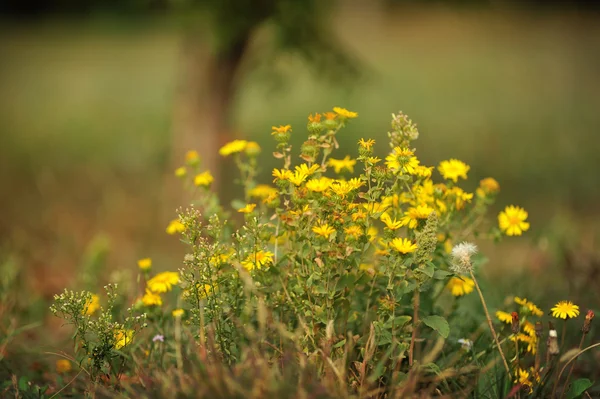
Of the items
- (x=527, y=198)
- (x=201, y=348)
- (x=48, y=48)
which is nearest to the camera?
(x=201, y=348)

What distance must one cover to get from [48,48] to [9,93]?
4.81 meters

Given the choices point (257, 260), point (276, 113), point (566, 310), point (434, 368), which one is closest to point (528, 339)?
point (566, 310)

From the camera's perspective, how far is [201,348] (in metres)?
1.71

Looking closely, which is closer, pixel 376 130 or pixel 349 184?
pixel 349 184

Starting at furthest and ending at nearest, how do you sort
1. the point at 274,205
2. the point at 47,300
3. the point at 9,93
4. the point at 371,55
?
the point at 371,55, the point at 9,93, the point at 47,300, the point at 274,205

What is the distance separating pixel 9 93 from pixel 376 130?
20.6ft

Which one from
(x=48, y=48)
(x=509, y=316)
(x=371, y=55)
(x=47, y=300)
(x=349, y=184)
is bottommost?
(x=48, y=48)

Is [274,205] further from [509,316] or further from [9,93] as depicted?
[9,93]

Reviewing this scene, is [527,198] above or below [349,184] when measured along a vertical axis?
below

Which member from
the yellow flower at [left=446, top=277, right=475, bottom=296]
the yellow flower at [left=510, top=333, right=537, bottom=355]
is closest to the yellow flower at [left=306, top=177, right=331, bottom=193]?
the yellow flower at [left=446, top=277, right=475, bottom=296]

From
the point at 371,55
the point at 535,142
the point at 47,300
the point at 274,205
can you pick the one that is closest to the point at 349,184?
the point at 274,205

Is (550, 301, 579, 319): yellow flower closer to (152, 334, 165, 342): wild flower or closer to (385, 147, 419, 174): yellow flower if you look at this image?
(385, 147, 419, 174): yellow flower

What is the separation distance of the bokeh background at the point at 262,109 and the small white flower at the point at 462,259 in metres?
1.26

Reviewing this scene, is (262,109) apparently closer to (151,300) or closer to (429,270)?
(151,300)
